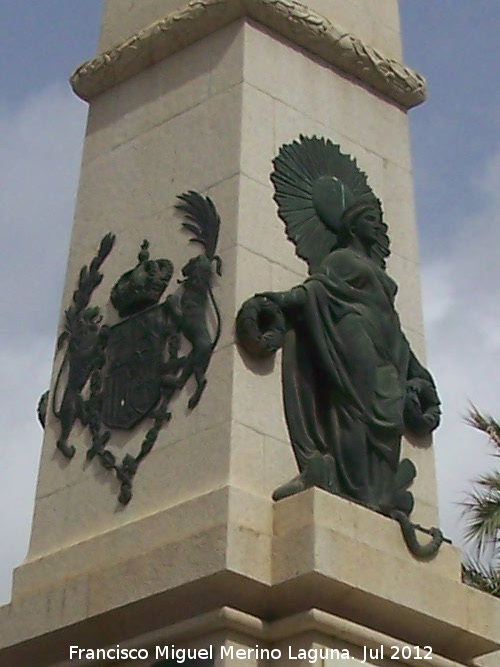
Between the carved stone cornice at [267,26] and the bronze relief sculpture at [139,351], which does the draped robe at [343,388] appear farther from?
the carved stone cornice at [267,26]

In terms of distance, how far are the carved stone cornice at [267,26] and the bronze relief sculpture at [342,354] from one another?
1.15 m

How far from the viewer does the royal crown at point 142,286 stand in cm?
1130

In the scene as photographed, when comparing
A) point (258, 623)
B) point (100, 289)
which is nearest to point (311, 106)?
point (100, 289)

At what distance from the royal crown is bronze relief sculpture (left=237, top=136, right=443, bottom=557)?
2.93 ft

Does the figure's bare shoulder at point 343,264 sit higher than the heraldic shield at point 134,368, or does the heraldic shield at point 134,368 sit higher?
the figure's bare shoulder at point 343,264

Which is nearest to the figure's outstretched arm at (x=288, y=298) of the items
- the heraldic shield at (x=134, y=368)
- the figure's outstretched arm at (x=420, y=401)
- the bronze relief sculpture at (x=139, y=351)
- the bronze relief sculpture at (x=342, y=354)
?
the bronze relief sculpture at (x=342, y=354)

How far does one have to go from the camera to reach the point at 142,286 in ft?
37.2

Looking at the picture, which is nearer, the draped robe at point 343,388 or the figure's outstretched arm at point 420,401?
the draped robe at point 343,388

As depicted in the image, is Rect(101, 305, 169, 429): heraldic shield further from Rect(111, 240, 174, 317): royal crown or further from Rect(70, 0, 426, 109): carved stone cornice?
Rect(70, 0, 426, 109): carved stone cornice

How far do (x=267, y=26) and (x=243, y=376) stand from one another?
10.2 ft

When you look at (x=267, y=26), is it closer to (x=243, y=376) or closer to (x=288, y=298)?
(x=288, y=298)

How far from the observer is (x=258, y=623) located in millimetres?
9797

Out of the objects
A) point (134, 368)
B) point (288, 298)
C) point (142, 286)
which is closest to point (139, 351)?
point (134, 368)

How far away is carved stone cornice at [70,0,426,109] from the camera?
12.1m
